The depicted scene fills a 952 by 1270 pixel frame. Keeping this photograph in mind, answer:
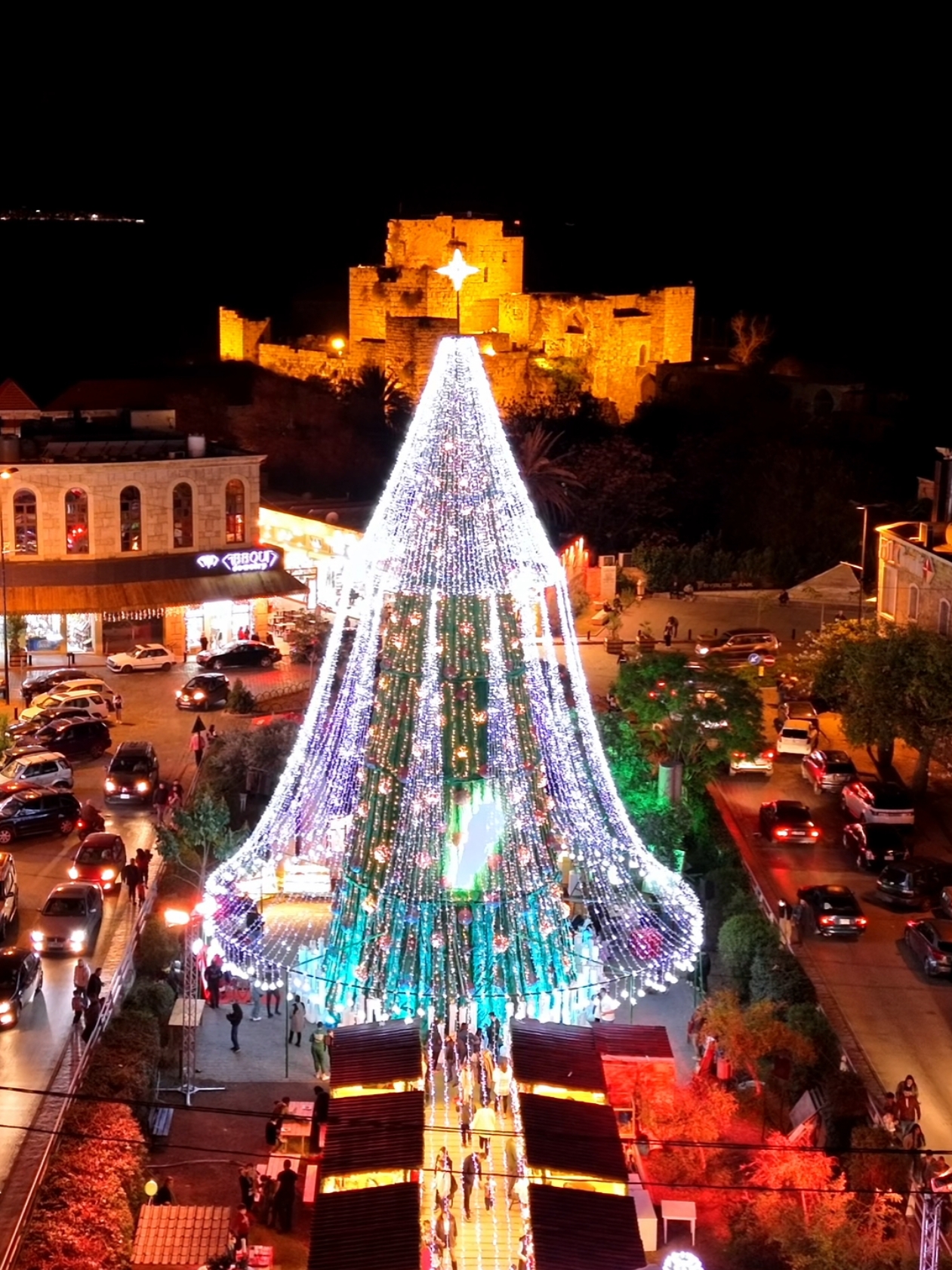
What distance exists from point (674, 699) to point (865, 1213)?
12.7 metres

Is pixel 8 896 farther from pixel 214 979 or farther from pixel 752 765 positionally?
pixel 752 765

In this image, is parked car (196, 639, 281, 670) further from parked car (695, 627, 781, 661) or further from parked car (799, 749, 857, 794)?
parked car (799, 749, 857, 794)

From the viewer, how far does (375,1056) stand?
1716 cm

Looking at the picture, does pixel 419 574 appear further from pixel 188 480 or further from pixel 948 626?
pixel 188 480

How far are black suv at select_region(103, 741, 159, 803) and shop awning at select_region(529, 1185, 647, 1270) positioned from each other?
12275 mm

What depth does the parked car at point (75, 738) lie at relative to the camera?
91.2 feet

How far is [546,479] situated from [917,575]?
17.2 metres

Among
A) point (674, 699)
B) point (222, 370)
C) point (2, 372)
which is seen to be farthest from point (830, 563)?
point (2, 372)

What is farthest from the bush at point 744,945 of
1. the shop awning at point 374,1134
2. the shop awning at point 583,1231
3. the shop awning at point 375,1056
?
the shop awning at point 583,1231

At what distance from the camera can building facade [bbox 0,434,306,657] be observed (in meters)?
33.6

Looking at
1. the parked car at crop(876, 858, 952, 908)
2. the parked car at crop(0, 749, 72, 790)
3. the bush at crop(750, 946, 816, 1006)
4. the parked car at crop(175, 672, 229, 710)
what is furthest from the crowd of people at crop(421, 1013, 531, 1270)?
the parked car at crop(175, 672, 229, 710)

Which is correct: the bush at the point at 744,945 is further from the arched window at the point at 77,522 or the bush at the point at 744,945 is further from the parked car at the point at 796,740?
the arched window at the point at 77,522

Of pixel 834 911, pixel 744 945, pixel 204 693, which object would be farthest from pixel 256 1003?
pixel 204 693

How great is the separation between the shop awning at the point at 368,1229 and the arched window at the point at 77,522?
21.4 meters
